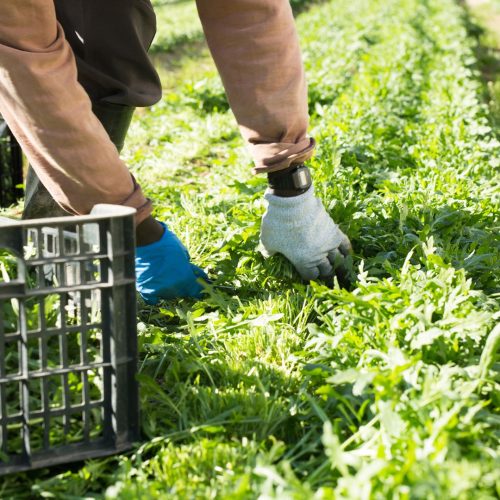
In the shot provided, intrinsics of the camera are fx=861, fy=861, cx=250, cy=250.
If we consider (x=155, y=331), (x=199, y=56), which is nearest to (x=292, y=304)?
(x=155, y=331)

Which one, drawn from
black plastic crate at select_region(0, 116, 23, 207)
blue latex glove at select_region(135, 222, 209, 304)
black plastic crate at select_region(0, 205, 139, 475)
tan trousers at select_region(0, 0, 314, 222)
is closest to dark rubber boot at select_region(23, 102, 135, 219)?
tan trousers at select_region(0, 0, 314, 222)

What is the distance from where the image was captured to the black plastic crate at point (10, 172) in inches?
159

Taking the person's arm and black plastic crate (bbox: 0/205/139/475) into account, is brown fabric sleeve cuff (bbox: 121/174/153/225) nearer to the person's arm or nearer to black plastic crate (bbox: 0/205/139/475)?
the person's arm

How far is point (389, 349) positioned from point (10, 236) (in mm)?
878

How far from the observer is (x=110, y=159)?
253 cm

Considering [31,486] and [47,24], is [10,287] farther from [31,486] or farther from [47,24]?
[47,24]

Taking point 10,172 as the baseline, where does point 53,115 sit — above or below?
above

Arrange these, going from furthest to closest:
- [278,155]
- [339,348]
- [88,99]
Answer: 1. [278,155]
2. [88,99]
3. [339,348]

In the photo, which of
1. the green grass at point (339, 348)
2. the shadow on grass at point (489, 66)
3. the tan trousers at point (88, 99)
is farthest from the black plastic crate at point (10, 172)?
the shadow on grass at point (489, 66)

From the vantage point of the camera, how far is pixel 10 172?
411 centimetres

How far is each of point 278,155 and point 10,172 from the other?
1.82 metres

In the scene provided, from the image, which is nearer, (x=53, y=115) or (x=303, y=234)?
(x=53, y=115)

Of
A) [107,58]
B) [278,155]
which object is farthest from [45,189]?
[278,155]

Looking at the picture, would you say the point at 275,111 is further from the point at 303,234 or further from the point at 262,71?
the point at 303,234
